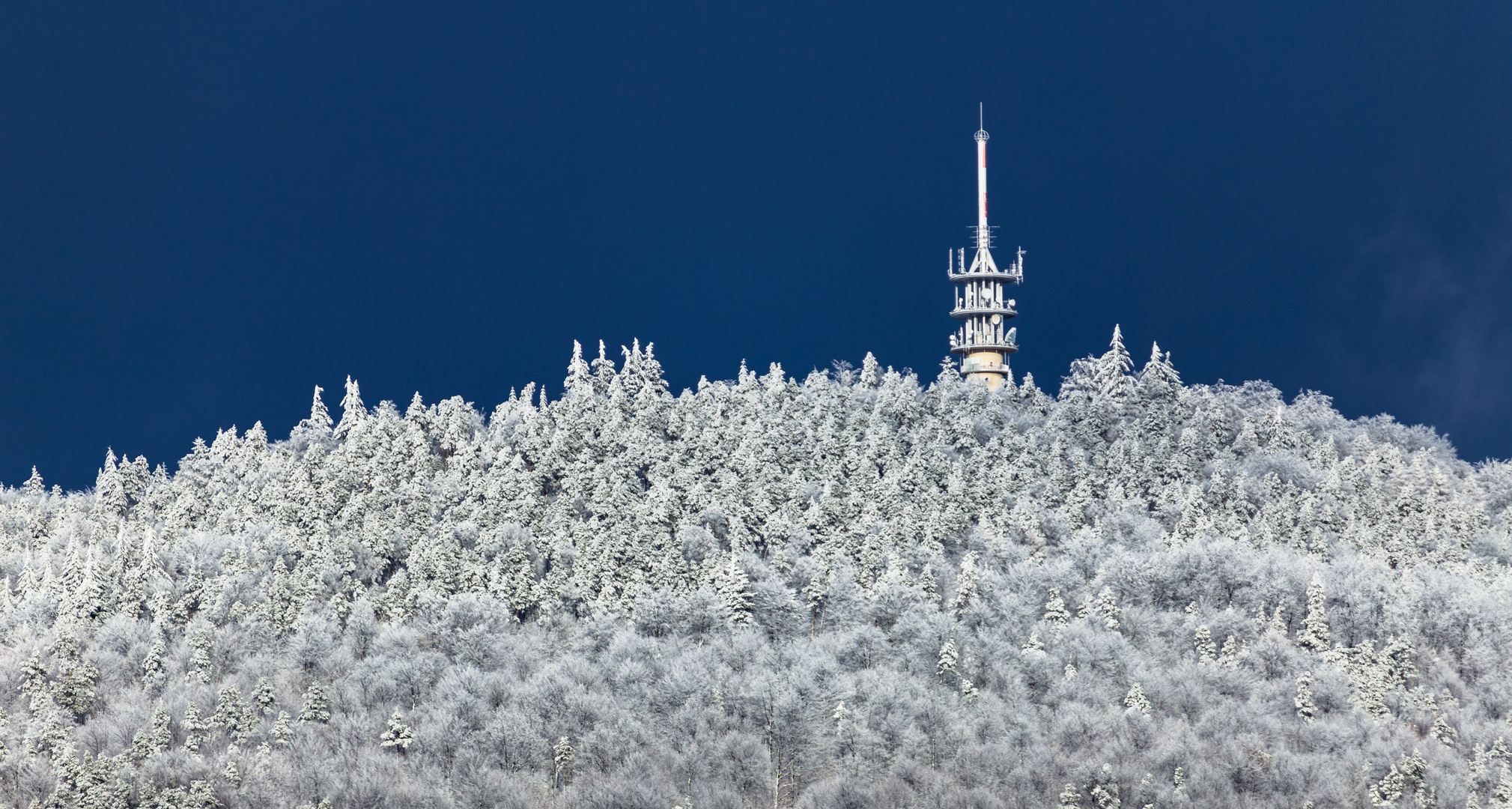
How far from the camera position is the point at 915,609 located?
9850cm

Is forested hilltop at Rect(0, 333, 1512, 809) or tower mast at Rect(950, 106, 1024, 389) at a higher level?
tower mast at Rect(950, 106, 1024, 389)

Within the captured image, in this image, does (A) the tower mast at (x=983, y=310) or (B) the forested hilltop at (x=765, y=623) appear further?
(A) the tower mast at (x=983, y=310)

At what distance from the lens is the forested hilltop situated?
88.1 metres

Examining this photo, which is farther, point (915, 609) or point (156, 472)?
point (156, 472)

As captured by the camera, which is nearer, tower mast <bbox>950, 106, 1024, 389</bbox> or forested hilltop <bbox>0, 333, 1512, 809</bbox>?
forested hilltop <bbox>0, 333, 1512, 809</bbox>

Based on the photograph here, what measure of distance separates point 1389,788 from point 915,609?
26134mm

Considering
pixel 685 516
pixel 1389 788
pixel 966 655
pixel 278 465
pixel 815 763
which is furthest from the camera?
pixel 278 465

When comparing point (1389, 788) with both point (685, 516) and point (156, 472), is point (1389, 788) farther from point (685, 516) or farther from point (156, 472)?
point (156, 472)

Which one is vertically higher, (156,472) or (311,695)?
(156,472)

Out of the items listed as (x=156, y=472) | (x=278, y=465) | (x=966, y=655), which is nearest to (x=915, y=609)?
(x=966, y=655)

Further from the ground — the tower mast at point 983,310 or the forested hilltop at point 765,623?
the tower mast at point 983,310

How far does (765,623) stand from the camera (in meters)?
99.9

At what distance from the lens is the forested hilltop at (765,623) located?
88062 mm

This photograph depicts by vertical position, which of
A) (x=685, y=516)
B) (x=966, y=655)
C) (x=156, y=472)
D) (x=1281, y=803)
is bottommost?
(x=1281, y=803)
